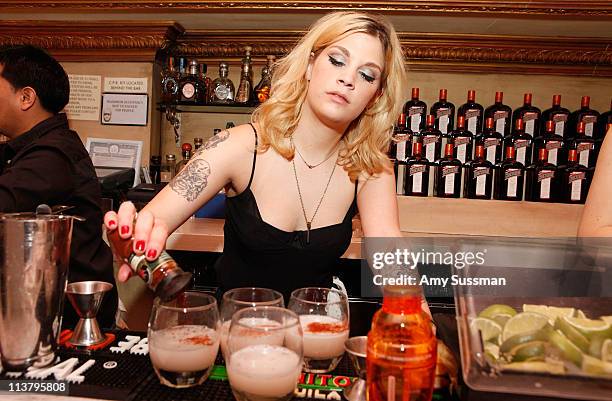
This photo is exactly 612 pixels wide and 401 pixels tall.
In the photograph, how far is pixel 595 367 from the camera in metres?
0.74

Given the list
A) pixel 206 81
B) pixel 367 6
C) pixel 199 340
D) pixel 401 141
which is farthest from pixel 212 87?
pixel 199 340

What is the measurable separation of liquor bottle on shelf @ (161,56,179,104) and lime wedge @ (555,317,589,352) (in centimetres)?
286

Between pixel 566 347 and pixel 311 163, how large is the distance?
1.17 meters

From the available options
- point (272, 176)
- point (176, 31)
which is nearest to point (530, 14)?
point (272, 176)

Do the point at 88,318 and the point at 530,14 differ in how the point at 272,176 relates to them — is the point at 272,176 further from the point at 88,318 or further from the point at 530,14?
the point at 530,14

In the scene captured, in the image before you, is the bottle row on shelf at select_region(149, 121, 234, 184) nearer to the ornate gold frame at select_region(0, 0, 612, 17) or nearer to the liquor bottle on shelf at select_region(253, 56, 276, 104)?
the liquor bottle on shelf at select_region(253, 56, 276, 104)

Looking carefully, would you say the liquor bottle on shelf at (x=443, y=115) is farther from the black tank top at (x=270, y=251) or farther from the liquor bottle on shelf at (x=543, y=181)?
the black tank top at (x=270, y=251)

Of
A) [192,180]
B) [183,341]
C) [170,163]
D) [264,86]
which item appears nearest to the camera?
[183,341]

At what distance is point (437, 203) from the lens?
306 centimetres

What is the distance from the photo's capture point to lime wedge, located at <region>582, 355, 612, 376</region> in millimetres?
736

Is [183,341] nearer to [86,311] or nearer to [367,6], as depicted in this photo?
[86,311]

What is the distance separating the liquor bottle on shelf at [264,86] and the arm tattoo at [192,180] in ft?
5.64

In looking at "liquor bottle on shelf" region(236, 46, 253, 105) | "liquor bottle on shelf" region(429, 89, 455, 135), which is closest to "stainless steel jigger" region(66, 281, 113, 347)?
"liquor bottle on shelf" region(236, 46, 253, 105)

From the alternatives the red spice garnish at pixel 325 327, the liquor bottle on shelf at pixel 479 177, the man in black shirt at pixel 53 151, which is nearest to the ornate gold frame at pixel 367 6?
the liquor bottle on shelf at pixel 479 177
